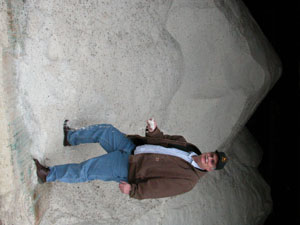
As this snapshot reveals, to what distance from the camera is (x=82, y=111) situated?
205 centimetres

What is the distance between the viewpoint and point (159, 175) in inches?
62.8

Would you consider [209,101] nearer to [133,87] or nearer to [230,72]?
[230,72]

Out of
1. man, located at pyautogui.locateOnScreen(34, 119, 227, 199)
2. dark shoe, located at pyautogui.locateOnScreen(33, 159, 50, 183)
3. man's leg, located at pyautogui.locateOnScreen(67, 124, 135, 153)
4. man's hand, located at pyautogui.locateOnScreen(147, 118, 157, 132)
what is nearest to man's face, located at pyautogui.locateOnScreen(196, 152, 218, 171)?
man, located at pyautogui.locateOnScreen(34, 119, 227, 199)

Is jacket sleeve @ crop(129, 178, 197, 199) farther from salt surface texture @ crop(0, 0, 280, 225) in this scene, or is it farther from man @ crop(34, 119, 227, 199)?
salt surface texture @ crop(0, 0, 280, 225)

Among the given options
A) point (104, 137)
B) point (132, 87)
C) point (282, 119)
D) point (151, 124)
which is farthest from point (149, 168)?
point (282, 119)

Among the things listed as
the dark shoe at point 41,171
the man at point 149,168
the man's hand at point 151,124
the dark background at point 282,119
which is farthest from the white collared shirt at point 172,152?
the dark background at point 282,119

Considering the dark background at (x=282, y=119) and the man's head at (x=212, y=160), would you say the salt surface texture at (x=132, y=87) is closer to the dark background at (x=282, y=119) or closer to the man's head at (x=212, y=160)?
the dark background at (x=282, y=119)

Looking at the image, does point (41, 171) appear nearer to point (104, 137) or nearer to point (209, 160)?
point (104, 137)

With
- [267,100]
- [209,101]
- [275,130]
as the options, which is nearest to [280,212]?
[275,130]

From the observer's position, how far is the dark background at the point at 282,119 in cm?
350

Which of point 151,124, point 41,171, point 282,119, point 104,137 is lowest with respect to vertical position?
point 282,119

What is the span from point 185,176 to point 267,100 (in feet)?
9.38

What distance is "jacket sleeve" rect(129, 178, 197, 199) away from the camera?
1546mm

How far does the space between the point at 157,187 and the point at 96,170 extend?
1.19 feet
